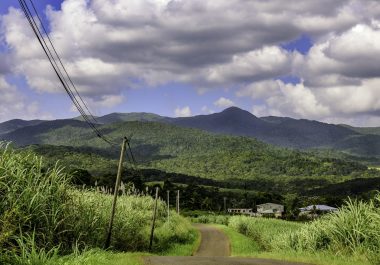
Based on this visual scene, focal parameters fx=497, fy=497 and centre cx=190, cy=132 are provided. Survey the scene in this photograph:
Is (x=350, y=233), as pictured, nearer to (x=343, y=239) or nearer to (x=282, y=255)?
(x=343, y=239)

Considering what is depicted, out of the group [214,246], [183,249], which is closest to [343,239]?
[183,249]

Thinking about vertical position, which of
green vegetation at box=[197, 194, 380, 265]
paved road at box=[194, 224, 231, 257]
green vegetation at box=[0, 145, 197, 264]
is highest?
green vegetation at box=[0, 145, 197, 264]

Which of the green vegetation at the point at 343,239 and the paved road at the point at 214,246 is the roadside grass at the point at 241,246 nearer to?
the paved road at the point at 214,246

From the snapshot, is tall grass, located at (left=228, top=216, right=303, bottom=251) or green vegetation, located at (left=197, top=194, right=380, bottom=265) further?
tall grass, located at (left=228, top=216, right=303, bottom=251)

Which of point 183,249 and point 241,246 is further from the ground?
point 183,249

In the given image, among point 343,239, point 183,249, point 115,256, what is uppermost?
point 115,256

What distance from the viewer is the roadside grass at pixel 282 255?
18.2 metres

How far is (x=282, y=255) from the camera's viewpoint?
74.1 feet

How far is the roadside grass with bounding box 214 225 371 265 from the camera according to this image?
717 inches

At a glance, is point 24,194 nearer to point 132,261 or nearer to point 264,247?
point 132,261

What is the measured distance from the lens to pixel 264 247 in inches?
1957

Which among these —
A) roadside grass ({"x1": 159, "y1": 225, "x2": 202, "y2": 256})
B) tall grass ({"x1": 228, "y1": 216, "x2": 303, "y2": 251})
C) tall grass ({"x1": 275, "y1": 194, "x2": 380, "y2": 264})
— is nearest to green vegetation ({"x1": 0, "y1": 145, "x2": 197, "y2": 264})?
tall grass ({"x1": 275, "y1": 194, "x2": 380, "y2": 264})

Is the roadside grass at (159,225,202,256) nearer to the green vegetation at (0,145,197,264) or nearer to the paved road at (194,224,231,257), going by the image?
the paved road at (194,224,231,257)

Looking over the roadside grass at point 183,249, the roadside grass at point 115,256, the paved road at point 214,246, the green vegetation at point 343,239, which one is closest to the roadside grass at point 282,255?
the green vegetation at point 343,239
